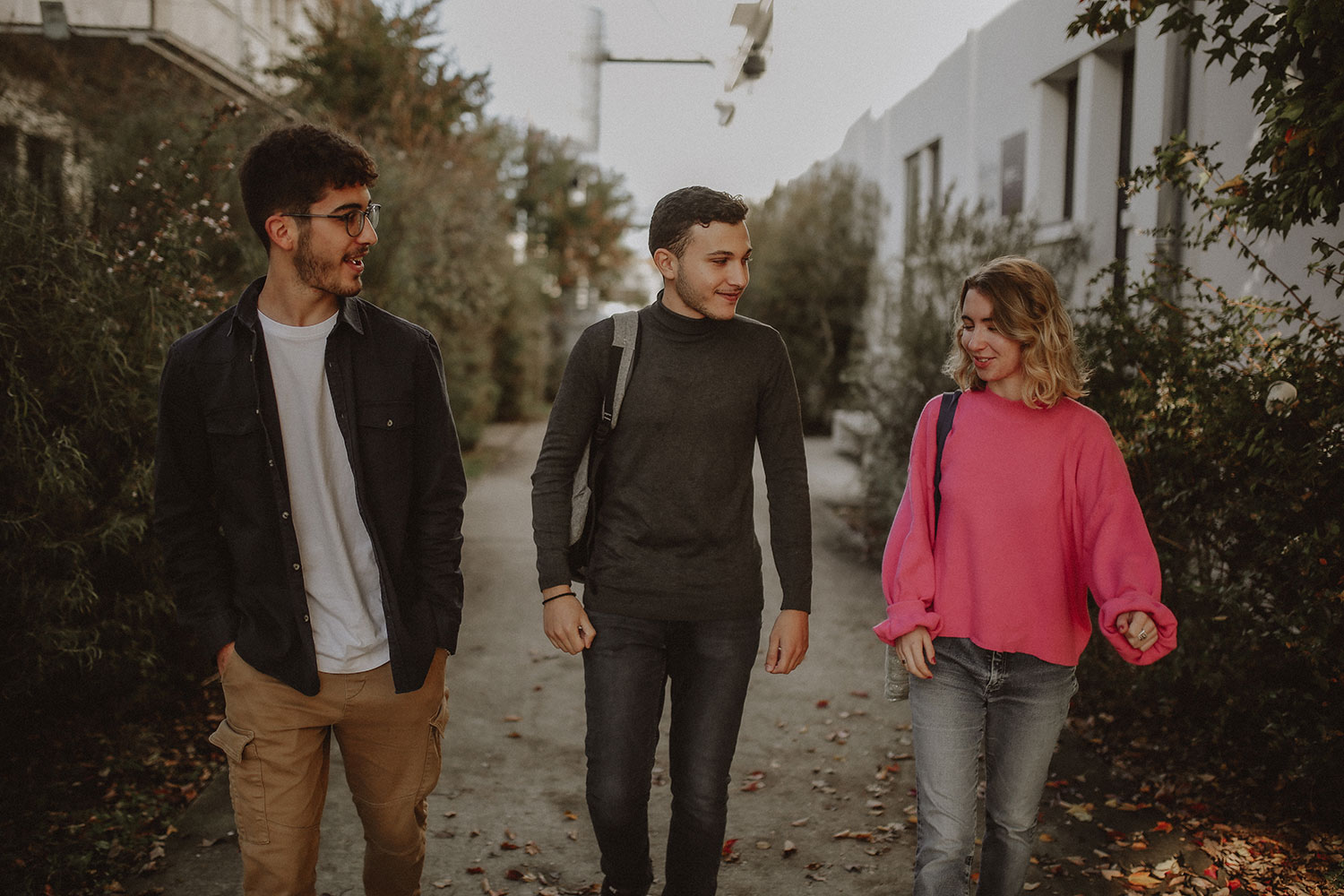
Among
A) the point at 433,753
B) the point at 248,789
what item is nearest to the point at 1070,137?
the point at 433,753

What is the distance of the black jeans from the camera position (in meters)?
3.07

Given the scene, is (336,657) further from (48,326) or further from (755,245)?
(755,245)

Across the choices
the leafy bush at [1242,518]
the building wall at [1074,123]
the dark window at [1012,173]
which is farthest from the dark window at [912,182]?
the leafy bush at [1242,518]

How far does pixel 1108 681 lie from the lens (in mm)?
5047

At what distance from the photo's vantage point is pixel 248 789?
8.72 ft

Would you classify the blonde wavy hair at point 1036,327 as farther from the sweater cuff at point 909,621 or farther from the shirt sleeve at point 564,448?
the shirt sleeve at point 564,448

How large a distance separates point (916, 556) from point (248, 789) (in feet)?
5.84

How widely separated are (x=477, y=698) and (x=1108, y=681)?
3222 millimetres

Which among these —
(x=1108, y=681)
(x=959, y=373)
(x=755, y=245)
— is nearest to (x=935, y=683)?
(x=959, y=373)

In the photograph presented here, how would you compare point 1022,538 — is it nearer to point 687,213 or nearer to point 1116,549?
point 1116,549

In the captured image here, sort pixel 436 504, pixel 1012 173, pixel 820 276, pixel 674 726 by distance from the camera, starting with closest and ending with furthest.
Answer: pixel 436 504, pixel 674 726, pixel 1012 173, pixel 820 276

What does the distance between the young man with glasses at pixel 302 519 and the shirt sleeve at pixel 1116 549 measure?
1656 mm

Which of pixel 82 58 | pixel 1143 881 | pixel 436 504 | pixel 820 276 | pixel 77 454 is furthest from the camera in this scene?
pixel 820 276

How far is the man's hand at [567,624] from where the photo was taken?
3031 mm
